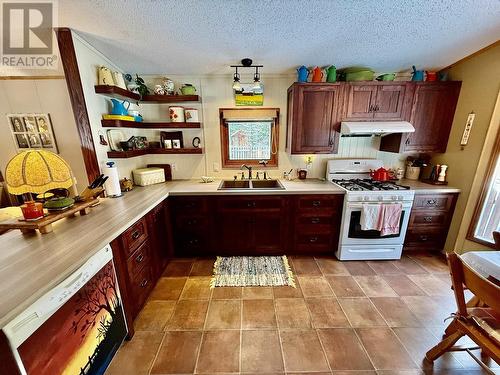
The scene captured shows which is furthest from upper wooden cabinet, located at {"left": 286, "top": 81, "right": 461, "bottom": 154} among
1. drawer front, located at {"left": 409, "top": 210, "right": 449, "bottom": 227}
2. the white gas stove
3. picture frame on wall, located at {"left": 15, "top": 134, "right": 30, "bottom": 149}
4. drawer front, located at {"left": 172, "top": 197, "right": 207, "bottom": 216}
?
picture frame on wall, located at {"left": 15, "top": 134, "right": 30, "bottom": 149}

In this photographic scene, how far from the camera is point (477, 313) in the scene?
1263 mm

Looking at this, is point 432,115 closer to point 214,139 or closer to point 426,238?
point 426,238

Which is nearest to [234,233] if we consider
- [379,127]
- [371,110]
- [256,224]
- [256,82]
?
[256,224]

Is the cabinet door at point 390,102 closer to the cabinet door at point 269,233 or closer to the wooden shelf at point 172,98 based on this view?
the cabinet door at point 269,233

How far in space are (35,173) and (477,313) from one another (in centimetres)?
327

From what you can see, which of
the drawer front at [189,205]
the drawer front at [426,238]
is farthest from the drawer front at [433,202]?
the drawer front at [189,205]

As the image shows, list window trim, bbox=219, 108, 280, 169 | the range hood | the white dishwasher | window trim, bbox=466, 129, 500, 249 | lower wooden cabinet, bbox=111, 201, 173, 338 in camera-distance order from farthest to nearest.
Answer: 1. window trim, bbox=219, 108, 280, 169
2. the range hood
3. window trim, bbox=466, 129, 500, 249
4. lower wooden cabinet, bbox=111, 201, 173, 338
5. the white dishwasher

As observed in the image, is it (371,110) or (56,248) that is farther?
(371,110)

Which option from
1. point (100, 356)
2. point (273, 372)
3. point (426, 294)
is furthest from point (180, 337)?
point (426, 294)

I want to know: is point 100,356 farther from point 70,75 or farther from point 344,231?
point 344,231

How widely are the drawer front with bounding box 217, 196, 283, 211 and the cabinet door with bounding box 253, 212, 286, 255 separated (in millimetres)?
104

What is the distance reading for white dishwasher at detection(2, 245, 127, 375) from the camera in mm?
799

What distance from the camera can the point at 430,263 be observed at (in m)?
2.46

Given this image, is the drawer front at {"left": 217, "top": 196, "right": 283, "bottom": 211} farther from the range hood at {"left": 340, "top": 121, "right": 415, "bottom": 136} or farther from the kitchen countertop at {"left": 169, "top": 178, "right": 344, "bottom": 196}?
the range hood at {"left": 340, "top": 121, "right": 415, "bottom": 136}
